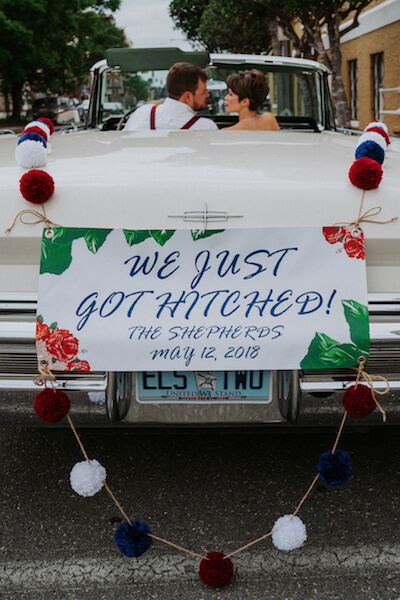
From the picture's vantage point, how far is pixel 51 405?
2.28 metres

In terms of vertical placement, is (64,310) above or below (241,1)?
below

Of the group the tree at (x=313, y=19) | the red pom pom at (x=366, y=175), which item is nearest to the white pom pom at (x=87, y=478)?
the red pom pom at (x=366, y=175)

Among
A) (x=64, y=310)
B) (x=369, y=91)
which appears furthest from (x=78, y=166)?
(x=369, y=91)

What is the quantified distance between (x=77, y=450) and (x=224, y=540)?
0.98 metres

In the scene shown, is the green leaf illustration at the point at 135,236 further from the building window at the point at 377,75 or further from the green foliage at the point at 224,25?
the building window at the point at 377,75

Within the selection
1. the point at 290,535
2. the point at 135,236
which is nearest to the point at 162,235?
the point at 135,236

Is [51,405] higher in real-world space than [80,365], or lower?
lower

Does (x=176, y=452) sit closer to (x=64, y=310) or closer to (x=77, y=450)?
(x=77, y=450)

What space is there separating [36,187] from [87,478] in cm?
96

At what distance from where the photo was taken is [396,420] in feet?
7.94

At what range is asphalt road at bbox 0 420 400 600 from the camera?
229 centimetres

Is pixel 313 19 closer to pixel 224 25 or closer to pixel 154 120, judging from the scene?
pixel 154 120

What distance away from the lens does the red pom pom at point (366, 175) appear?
2305 mm

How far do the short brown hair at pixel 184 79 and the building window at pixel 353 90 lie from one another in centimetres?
1705
